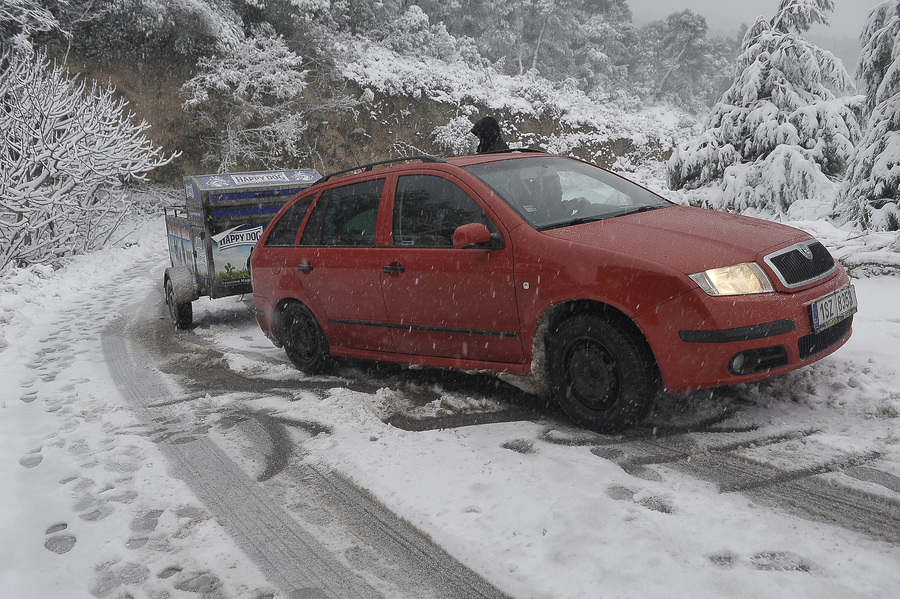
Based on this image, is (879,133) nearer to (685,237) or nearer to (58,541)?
(685,237)

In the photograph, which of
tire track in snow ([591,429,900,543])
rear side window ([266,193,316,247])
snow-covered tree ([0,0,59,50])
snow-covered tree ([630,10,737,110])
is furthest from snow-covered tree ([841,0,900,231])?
snow-covered tree ([630,10,737,110])

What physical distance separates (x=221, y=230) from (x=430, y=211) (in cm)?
406

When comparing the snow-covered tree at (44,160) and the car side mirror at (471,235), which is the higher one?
the snow-covered tree at (44,160)

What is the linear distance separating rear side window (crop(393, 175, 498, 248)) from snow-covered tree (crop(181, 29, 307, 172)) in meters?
18.3

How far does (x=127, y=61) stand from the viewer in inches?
829

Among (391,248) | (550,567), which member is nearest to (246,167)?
(391,248)

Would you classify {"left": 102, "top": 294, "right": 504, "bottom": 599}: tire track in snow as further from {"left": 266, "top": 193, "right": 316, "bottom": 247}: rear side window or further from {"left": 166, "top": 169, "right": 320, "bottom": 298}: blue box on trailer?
{"left": 166, "top": 169, "right": 320, "bottom": 298}: blue box on trailer

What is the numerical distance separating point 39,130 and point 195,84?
33.3 feet

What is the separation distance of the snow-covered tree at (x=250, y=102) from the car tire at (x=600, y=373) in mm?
19681

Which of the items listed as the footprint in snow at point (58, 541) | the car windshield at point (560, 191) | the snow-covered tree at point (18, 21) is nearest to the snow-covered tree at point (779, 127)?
the car windshield at point (560, 191)

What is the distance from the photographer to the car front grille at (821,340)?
3.21 meters

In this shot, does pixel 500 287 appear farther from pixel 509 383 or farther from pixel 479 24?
pixel 479 24

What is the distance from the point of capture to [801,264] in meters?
3.36

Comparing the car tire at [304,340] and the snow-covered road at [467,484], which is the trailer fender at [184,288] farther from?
the car tire at [304,340]
